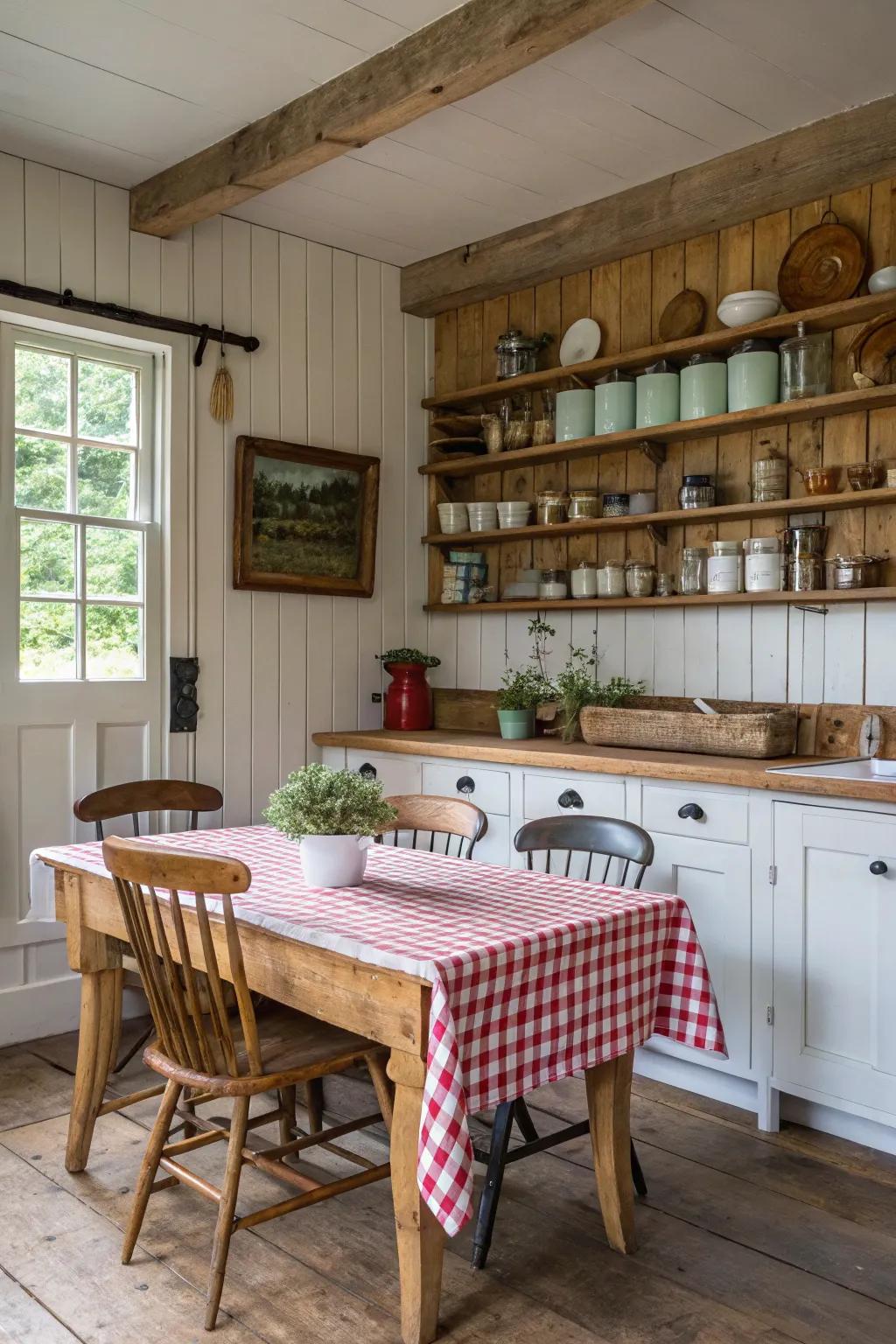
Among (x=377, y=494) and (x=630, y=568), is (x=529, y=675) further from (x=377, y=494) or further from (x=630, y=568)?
(x=377, y=494)

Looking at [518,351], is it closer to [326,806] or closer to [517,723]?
[517,723]

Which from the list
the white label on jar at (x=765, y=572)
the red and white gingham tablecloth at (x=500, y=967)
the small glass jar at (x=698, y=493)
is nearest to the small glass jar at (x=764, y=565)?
the white label on jar at (x=765, y=572)

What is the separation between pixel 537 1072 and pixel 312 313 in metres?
3.38

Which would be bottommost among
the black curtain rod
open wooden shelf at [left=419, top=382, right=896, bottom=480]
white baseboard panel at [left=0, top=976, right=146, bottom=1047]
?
white baseboard panel at [left=0, top=976, right=146, bottom=1047]

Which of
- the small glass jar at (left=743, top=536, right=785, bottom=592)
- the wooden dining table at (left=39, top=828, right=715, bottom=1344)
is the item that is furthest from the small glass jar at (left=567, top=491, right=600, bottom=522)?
the wooden dining table at (left=39, top=828, right=715, bottom=1344)

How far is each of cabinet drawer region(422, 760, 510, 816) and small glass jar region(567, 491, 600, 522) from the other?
106cm

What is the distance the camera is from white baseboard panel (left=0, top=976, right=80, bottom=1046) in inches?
144

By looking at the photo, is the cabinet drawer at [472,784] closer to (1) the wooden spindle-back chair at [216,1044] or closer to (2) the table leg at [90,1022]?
(2) the table leg at [90,1022]

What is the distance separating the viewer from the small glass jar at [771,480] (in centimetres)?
366

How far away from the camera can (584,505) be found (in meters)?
4.18

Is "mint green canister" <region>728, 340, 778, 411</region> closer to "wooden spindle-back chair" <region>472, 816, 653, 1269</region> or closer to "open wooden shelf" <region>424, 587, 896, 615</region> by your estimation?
"open wooden shelf" <region>424, 587, 896, 615</region>

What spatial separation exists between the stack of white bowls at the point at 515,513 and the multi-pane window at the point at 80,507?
4.58 ft

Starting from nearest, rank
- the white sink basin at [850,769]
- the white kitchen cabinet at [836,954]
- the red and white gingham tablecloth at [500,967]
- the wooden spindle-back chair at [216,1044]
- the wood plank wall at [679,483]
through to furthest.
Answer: the red and white gingham tablecloth at [500,967] < the wooden spindle-back chair at [216,1044] < the white kitchen cabinet at [836,954] < the white sink basin at [850,769] < the wood plank wall at [679,483]

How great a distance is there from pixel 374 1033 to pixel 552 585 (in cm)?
260
